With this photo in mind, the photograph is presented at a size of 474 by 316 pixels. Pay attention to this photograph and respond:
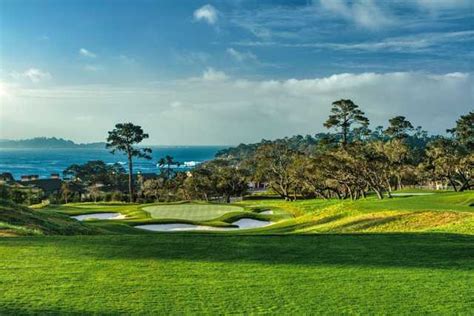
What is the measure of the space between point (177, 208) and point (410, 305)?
34229 mm

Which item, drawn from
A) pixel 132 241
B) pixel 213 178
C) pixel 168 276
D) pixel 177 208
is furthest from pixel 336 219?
pixel 213 178

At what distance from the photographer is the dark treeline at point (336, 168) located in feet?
139

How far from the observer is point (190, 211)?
3709 centimetres

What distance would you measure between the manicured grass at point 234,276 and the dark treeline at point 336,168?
30.9m

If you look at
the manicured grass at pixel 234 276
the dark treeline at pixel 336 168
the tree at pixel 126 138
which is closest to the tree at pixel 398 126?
the dark treeline at pixel 336 168

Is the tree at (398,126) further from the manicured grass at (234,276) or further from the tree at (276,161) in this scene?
the manicured grass at (234,276)

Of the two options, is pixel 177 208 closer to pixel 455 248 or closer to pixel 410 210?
pixel 410 210

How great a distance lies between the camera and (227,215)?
108 ft

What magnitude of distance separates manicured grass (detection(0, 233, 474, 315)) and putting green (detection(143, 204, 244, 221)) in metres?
23.4

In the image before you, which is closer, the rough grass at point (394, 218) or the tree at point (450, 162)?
the rough grass at point (394, 218)

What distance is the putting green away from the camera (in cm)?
3400

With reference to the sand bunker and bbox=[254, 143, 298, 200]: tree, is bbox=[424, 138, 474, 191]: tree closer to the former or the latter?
bbox=[254, 143, 298, 200]: tree

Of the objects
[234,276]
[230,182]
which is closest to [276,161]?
[230,182]

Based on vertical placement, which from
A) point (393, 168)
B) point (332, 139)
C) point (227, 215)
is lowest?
point (227, 215)
